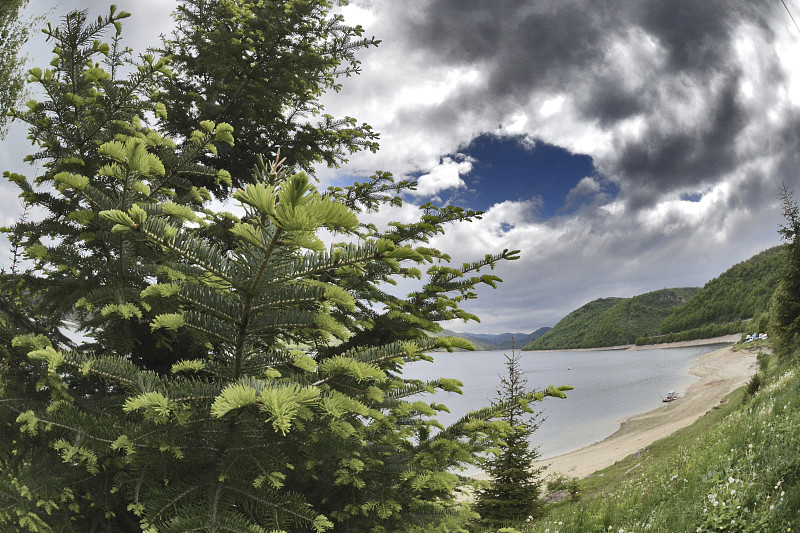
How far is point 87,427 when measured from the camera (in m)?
1.99

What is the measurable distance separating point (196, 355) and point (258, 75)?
156 inches

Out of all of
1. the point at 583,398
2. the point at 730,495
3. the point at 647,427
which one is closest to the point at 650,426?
the point at 647,427

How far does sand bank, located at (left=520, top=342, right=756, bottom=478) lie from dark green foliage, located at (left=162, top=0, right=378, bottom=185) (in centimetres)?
1510

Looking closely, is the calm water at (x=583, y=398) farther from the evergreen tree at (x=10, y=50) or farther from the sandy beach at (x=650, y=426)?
the evergreen tree at (x=10, y=50)

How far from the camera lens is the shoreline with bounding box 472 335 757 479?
28.5 metres

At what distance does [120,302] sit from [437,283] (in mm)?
2545

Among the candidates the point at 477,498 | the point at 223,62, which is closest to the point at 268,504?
the point at 223,62

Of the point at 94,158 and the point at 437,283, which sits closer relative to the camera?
the point at 94,158

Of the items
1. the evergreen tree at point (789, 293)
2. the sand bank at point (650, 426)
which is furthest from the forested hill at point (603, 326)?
the evergreen tree at point (789, 293)

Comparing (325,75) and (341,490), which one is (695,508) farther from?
(325,75)

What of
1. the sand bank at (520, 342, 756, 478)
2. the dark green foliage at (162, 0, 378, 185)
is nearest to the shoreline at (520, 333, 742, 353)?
the sand bank at (520, 342, 756, 478)

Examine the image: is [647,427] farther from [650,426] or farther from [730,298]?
[730,298]

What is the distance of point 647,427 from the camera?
38.8 m

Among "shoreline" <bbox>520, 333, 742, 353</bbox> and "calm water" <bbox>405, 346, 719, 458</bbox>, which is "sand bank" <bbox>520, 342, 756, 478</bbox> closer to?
"calm water" <bbox>405, 346, 719, 458</bbox>
